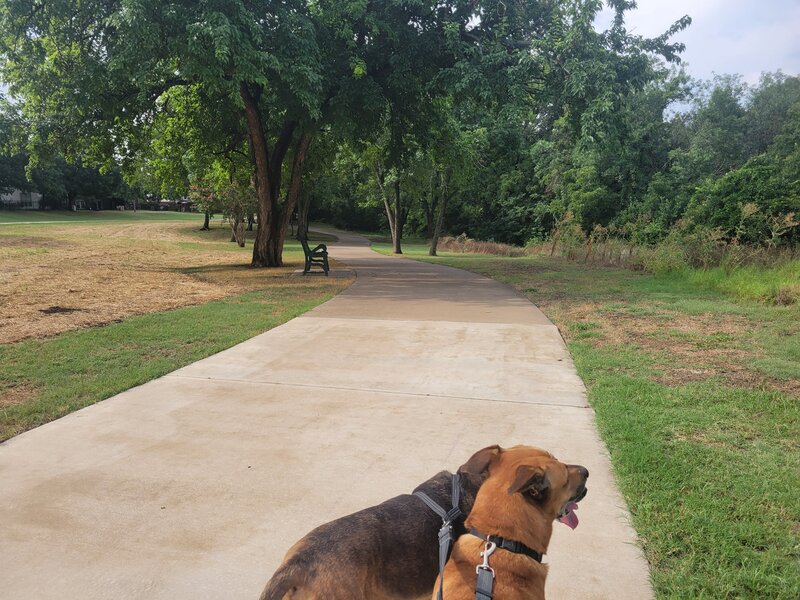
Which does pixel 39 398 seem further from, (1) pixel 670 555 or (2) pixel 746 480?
(2) pixel 746 480

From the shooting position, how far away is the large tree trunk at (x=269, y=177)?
53.9 feet

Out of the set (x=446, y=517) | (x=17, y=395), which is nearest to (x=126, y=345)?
(x=17, y=395)

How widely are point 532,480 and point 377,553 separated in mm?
627

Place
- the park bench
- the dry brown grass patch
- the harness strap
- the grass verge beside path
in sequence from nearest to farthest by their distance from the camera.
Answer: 1. the harness strap
2. the grass verge beside path
3. the dry brown grass patch
4. the park bench

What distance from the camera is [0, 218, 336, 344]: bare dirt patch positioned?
28.8 ft

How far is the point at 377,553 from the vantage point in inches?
81.4

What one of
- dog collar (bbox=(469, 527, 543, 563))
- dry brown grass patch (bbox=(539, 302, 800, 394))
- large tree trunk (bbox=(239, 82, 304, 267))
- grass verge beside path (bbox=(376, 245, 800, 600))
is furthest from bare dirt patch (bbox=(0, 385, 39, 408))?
large tree trunk (bbox=(239, 82, 304, 267))

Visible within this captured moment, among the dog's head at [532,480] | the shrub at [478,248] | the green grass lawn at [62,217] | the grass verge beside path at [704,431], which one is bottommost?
the green grass lawn at [62,217]

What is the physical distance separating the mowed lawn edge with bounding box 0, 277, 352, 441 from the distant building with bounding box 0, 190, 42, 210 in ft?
238

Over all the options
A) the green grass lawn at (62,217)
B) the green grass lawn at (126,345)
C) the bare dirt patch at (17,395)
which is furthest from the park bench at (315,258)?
the green grass lawn at (62,217)

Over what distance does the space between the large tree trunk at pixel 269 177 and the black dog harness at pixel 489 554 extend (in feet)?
51.1

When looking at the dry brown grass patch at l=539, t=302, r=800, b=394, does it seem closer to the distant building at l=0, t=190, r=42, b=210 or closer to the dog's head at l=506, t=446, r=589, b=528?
the dog's head at l=506, t=446, r=589, b=528

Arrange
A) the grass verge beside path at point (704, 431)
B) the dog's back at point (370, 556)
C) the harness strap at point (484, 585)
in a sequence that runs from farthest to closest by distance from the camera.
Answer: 1. the grass verge beside path at point (704, 431)
2. the dog's back at point (370, 556)
3. the harness strap at point (484, 585)

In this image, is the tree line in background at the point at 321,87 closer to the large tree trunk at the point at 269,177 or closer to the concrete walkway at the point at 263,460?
the large tree trunk at the point at 269,177
